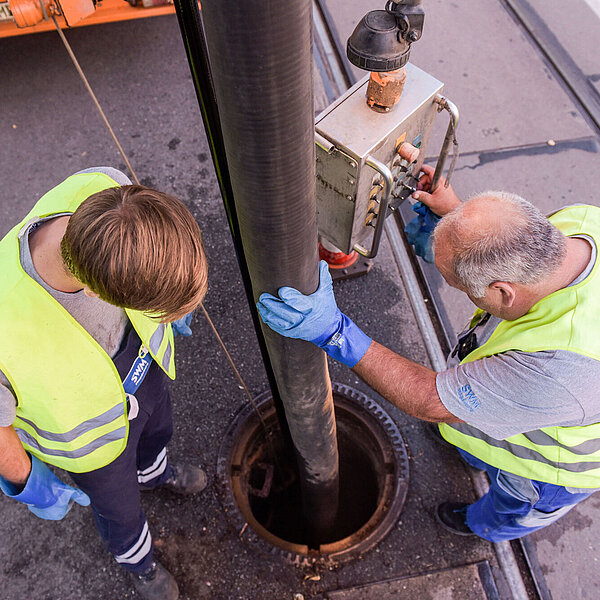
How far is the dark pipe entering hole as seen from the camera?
2809mm

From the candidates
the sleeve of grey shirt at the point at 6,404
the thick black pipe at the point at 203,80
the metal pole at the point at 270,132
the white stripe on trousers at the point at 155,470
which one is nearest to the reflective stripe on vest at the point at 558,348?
the metal pole at the point at 270,132

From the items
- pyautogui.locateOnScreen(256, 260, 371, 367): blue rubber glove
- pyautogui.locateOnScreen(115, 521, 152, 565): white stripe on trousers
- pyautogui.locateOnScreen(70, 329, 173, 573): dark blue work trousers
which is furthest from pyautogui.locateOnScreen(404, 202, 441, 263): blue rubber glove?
pyautogui.locateOnScreen(115, 521, 152, 565): white stripe on trousers

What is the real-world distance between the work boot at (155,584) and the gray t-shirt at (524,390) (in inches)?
58.5

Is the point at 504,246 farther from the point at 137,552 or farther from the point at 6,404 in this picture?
the point at 137,552

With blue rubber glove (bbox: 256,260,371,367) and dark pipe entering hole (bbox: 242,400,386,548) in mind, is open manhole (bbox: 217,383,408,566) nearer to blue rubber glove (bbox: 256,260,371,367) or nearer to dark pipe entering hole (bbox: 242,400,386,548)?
dark pipe entering hole (bbox: 242,400,386,548)

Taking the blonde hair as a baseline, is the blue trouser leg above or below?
below

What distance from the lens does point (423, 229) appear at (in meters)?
2.65

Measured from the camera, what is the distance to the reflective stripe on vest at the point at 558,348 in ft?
5.20

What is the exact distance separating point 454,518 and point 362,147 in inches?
68.9

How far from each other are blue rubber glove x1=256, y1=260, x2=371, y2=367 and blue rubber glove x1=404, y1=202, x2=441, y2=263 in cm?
93

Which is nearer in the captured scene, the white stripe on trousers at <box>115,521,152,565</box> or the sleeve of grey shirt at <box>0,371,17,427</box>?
the sleeve of grey shirt at <box>0,371,17,427</box>

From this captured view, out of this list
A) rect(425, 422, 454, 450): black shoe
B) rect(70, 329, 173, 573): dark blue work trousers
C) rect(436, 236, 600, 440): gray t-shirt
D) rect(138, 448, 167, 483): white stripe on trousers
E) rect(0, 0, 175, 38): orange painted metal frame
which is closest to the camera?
rect(436, 236, 600, 440): gray t-shirt

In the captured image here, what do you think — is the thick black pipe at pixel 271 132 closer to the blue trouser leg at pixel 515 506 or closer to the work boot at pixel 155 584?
the blue trouser leg at pixel 515 506

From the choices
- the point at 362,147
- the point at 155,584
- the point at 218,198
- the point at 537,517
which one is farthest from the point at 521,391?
the point at 218,198
